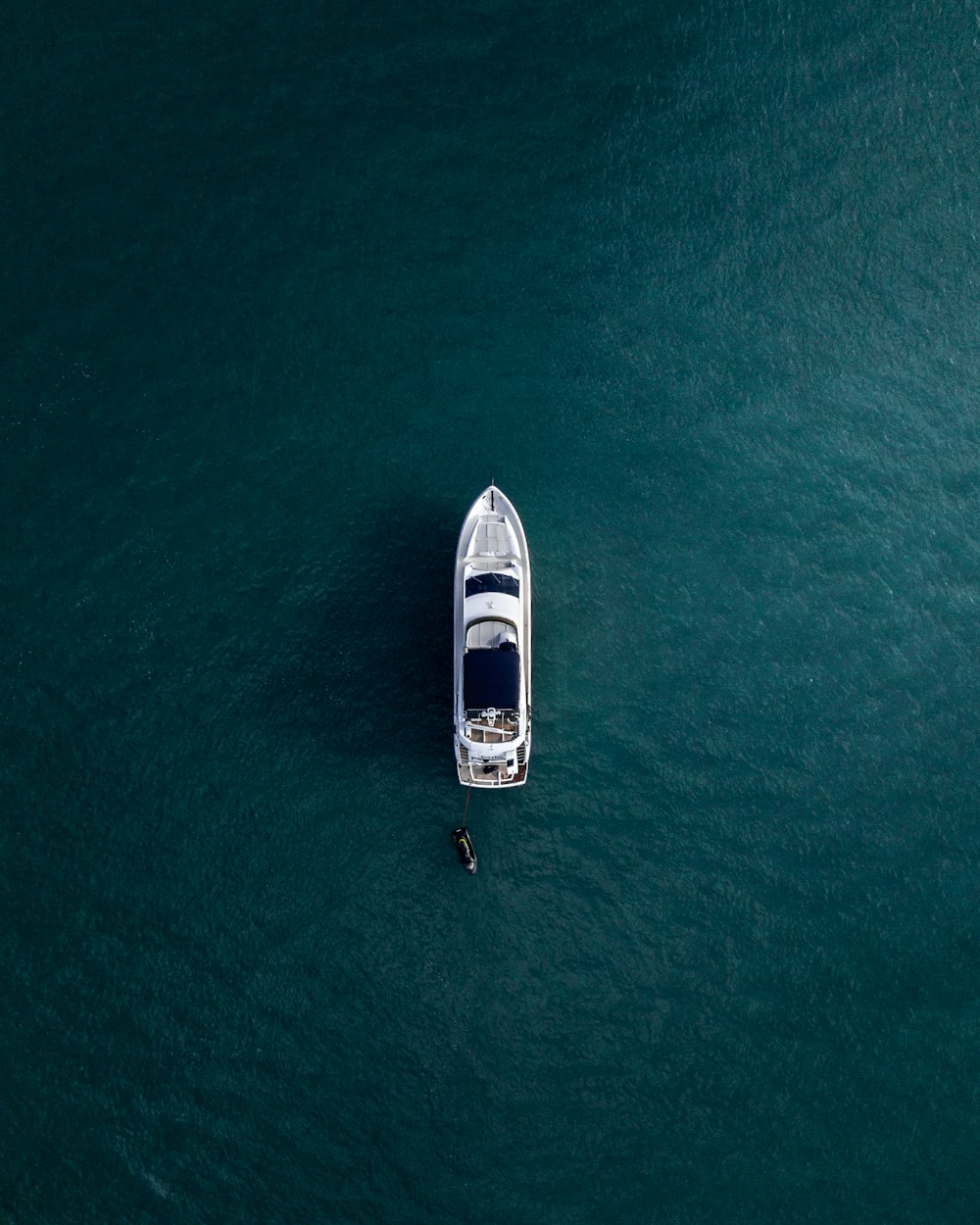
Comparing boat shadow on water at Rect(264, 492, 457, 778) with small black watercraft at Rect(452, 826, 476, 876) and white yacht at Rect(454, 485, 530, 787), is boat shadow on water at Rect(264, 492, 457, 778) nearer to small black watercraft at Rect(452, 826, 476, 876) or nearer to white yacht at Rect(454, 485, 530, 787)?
white yacht at Rect(454, 485, 530, 787)

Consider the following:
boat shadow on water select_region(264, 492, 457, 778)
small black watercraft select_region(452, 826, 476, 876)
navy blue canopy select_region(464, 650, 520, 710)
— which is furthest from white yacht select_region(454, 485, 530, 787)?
small black watercraft select_region(452, 826, 476, 876)

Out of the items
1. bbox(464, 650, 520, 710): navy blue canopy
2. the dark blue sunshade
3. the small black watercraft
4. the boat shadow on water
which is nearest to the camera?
bbox(464, 650, 520, 710): navy blue canopy

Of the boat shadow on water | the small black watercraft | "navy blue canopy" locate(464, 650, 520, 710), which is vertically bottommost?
the small black watercraft

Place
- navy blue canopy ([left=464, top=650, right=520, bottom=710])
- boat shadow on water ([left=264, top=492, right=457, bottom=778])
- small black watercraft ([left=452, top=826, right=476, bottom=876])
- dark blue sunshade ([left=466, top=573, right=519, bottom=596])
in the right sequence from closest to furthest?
navy blue canopy ([left=464, top=650, right=520, bottom=710]) < dark blue sunshade ([left=466, top=573, right=519, bottom=596]) < small black watercraft ([left=452, top=826, right=476, bottom=876]) < boat shadow on water ([left=264, top=492, right=457, bottom=778])

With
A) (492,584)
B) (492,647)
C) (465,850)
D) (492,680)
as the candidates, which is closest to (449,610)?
(492,584)

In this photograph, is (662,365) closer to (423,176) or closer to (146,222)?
(423,176)

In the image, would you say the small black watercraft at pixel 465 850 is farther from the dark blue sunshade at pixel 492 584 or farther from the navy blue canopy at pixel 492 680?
the dark blue sunshade at pixel 492 584

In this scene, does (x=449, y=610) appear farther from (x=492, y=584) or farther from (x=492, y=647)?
(x=492, y=647)

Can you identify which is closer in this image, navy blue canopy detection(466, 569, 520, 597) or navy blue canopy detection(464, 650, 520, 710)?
navy blue canopy detection(464, 650, 520, 710)
